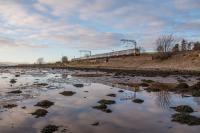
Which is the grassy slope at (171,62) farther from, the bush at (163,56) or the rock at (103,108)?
the rock at (103,108)

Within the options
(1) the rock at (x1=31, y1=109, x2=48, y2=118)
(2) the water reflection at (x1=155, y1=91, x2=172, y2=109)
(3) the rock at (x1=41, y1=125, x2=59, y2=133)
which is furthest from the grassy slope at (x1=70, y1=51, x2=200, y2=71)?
(3) the rock at (x1=41, y1=125, x2=59, y2=133)

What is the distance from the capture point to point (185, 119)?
658 inches

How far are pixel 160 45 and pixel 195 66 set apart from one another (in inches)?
1666

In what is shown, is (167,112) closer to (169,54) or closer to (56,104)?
(56,104)

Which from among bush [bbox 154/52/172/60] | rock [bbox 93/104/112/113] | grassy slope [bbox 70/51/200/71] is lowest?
rock [bbox 93/104/112/113]

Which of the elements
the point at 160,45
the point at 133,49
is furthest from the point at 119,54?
the point at 160,45

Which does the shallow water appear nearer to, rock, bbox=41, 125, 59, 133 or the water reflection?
the water reflection

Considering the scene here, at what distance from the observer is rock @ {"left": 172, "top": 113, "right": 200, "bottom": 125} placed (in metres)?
16.1

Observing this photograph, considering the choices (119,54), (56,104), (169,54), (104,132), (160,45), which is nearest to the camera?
(104,132)

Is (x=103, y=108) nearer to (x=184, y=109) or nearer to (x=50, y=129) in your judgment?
(x=184, y=109)

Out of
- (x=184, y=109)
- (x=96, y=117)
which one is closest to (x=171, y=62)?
(x=184, y=109)

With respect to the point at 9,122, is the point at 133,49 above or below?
above

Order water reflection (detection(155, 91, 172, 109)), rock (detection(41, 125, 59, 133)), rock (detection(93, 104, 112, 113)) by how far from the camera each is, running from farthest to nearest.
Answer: water reflection (detection(155, 91, 172, 109)) → rock (detection(93, 104, 112, 113)) → rock (detection(41, 125, 59, 133))

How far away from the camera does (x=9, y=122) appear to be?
16.2 m
